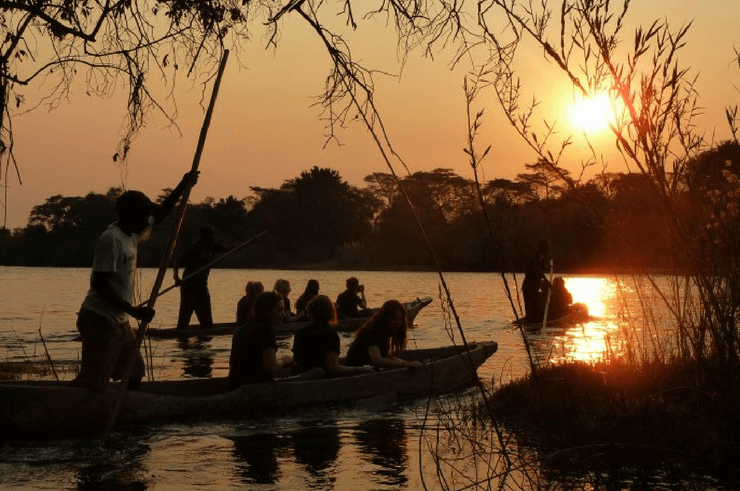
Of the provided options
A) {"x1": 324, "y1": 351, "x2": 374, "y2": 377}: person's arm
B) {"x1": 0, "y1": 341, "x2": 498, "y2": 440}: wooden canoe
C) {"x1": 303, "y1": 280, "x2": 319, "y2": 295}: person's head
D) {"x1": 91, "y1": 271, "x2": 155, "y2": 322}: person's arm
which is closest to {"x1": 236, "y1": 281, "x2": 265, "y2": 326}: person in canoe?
{"x1": 303, "y1": 280, "x2": 319, "y2": 295}: person's head

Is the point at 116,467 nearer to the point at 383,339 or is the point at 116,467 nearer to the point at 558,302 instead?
the point at 383,339

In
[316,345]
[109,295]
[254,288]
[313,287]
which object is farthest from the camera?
[313,287]

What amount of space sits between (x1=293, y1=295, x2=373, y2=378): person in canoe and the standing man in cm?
565

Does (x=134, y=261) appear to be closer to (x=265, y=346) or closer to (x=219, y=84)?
(x=219, y=84)

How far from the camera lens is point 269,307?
10.5 m

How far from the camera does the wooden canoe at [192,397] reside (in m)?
9.07

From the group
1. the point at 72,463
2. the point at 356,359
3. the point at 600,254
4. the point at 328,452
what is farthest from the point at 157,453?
the point at 600,254

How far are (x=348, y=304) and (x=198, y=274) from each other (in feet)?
16.5

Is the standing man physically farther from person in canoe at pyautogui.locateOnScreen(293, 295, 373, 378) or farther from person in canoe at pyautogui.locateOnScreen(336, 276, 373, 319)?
person in canoe at pyautogui.locateOnScreen(293, 295, 373, 378)

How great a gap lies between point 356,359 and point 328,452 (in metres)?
3.27

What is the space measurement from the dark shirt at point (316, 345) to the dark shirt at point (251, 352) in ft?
2.49

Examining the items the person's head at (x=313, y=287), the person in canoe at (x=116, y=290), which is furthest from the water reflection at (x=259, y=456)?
the person's head at (x=313, y=287)

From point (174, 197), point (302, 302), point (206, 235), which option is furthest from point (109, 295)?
point (302, 302)

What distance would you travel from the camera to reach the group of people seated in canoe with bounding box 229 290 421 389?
Result: 35.3 ft
